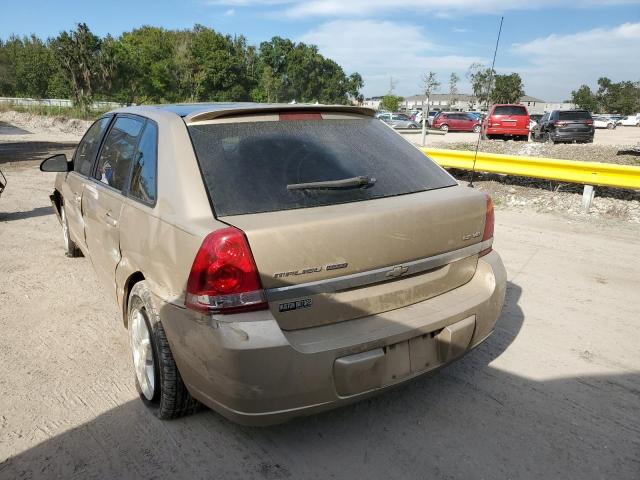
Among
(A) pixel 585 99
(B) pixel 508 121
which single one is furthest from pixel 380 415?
(A) pixel 585 99

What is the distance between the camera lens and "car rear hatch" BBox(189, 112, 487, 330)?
2176mm

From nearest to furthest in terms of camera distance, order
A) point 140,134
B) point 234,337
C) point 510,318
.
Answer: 1. point 234,337
2. point 140,134
3. point 510,318

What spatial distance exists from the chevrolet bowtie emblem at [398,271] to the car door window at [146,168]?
1.28 m

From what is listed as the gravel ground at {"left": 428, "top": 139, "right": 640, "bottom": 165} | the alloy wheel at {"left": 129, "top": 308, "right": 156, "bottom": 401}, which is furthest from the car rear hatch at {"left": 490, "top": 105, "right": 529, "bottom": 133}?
the alloy wheel at {"left": 129, "top": 308, "right": 156, "bottom": 401}

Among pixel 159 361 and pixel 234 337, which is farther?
pixel 159 361

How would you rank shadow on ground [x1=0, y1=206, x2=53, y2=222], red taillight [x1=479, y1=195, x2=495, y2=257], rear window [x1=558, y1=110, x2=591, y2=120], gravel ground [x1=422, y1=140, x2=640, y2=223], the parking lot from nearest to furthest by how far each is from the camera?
red taillight [x1=479, y1=195, x2=495, y2=257] < shadow on ground [x1=0, y1=206, x2=53, y2=222] < gravel ground [x1=422, y1=140, x2=640, y2=223] < rear window [x1=558, y1=110, x2=591, y2=120] < the parking lot

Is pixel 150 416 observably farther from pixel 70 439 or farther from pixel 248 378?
pixel 248 378

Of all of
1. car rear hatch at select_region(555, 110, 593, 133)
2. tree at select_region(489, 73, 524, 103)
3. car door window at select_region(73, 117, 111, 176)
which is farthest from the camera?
tree at select_region(489, 73, 524, 103)

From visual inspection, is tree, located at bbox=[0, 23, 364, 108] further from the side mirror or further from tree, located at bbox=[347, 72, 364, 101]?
the side mirror

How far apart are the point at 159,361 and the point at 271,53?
329 feet

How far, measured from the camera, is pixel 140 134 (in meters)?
3.06

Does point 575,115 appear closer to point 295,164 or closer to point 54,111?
point 295,164

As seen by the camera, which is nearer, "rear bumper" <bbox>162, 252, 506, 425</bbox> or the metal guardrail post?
"rear bumper" <bbox>162, 252, 506, 425</bbox>

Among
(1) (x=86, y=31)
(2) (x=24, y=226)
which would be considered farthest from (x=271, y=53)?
(2) (x=24, y=226)
